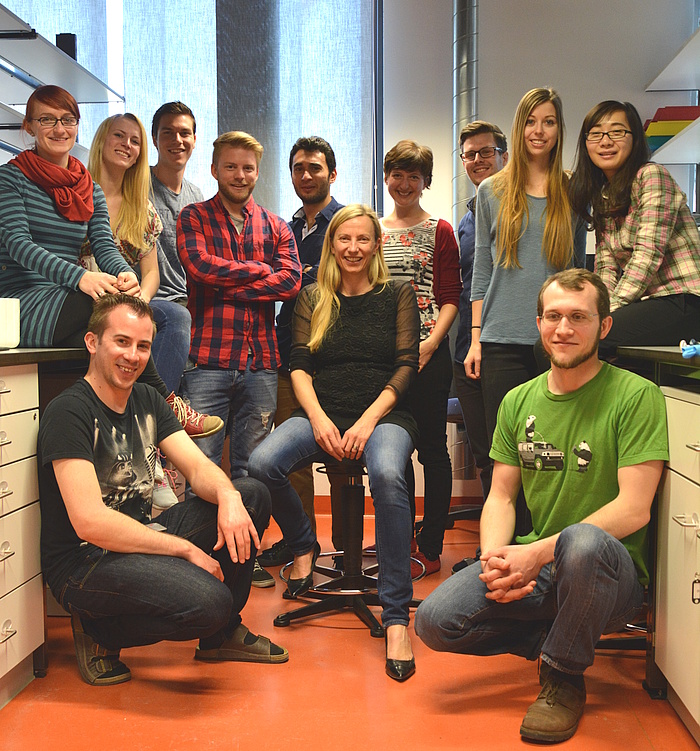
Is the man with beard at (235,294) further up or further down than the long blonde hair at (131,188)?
further down

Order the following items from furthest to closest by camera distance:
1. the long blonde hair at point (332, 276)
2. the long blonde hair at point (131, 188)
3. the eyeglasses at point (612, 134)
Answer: the long blonde hair at point (131, 188), the long blonde hair at point (332, 276), the eyeglasses at point (612, 134)

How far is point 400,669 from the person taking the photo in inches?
81.7

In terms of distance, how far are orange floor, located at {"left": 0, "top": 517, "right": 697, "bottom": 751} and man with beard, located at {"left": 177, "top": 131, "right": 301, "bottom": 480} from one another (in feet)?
2.98

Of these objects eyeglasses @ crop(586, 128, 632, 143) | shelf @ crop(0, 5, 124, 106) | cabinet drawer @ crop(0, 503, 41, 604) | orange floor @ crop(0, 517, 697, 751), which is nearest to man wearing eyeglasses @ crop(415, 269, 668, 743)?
orange floor @ crop(0, 517, 697, 751)

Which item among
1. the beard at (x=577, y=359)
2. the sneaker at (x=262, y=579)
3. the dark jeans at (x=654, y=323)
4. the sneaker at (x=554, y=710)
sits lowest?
the sneaker at (x=262, y=579)

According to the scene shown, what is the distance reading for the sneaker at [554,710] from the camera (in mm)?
1725

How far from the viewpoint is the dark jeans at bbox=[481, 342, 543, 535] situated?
8.13ft

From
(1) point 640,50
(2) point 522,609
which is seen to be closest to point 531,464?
(2) point 522,609

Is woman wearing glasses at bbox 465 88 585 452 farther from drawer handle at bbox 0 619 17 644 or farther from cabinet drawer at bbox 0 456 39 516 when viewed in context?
drawer handle at bbox 0 619 17 644

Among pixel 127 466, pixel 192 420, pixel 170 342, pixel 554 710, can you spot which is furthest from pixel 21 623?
pixel 554 710

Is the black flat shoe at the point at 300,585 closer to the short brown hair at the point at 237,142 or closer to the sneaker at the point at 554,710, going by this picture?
the sneaker at the point at 554,710

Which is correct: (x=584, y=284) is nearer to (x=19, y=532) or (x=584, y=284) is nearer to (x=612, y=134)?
(x=612, y=134)

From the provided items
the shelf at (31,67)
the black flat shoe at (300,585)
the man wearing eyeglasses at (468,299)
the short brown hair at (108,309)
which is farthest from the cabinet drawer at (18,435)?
the shelf at (31,67)

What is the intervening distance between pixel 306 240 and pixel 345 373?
90 cm
